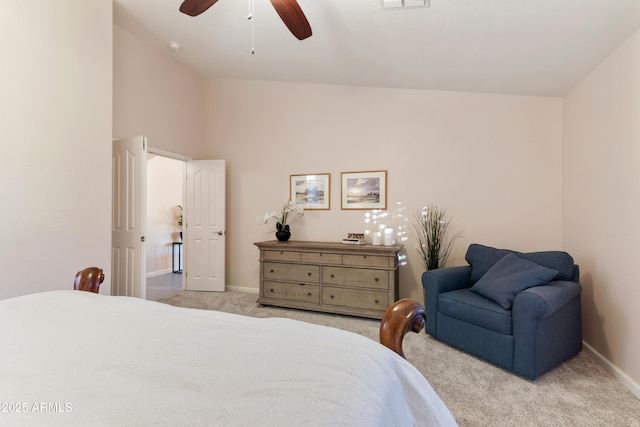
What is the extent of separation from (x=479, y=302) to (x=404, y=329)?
70.3 inches

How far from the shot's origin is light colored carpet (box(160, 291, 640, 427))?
5.81 ft

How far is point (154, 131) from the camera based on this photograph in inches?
156

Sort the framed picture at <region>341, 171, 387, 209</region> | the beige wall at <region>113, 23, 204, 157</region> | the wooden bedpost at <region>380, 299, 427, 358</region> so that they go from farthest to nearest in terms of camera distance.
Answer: the framed picture at <region>341, 171, 387, 209</region> < the beige wall at <region>113, 23, 204, 157</region> < the wooden bedpost at <region>380, 299, 427, 358</region>

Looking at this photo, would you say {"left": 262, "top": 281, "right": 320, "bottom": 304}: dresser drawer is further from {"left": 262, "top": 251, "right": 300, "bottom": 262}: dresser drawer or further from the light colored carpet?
the light colored carpet

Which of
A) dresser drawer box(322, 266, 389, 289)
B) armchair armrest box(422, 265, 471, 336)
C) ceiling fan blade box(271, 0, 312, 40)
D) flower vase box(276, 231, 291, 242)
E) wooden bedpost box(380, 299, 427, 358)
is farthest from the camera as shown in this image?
flower vase box(276, 231, 291, 242)

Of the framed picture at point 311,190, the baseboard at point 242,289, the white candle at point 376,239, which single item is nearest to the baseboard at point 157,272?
the baseboard at point 242,289

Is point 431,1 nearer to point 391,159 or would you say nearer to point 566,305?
point 391,159

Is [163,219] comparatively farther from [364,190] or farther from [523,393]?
[523,393]

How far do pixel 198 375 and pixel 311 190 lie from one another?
3544 mm

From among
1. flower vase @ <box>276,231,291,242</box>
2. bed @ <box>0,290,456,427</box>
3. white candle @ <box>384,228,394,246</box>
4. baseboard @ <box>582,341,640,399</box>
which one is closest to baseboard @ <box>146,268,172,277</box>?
flower vase @ <box>276,231,291,242</box>

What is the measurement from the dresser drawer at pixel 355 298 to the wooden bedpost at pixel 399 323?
2.35 meters

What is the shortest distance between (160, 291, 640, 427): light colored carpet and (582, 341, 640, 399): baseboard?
35 mm

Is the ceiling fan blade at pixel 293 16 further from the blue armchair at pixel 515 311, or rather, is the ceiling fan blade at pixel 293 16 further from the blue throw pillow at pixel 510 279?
the blue throw pillow at pixel 510 279

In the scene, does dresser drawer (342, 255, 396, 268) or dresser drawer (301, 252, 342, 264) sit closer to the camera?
dresser drawer (342, 255, 396, 268)
